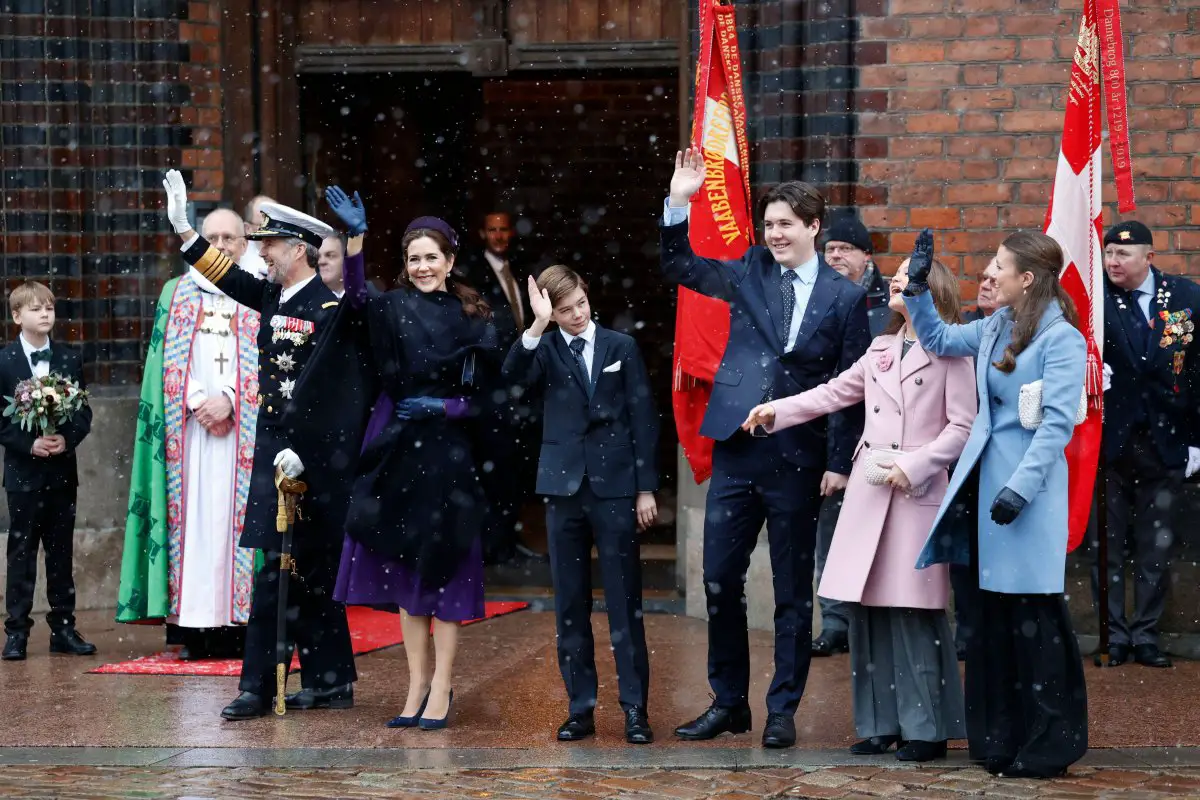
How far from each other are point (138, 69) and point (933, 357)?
5493 mm

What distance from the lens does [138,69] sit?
10180mm

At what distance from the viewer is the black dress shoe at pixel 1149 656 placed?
27.6 feet

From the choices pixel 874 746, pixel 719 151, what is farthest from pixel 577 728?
pixel 719 151

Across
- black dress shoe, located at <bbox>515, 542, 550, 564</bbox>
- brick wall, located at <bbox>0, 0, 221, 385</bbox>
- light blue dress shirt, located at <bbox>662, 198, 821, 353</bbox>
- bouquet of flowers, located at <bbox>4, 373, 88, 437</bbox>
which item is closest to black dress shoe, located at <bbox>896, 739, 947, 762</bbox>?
light blue dress shirt, located at <bbox>662, 198, 821, 353</bbox>

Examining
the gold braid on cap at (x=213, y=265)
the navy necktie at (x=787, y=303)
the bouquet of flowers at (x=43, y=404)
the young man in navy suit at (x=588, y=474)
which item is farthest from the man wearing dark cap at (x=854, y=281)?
the bouquet of flowers at (x=43, y=404)

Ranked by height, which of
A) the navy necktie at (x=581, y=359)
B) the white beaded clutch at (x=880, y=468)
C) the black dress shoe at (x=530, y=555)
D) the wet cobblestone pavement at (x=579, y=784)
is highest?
the navy necktie at (x=581, y=359)

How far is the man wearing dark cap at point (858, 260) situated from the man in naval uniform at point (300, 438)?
2261mm

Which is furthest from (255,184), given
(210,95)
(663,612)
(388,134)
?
(663,612)

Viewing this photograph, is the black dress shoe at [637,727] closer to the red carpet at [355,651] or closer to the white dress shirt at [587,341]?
the white dress shirt at [587,341]

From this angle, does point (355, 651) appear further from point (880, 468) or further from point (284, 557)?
point (880, 468)

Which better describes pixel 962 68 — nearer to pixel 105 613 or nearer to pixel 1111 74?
pixel 1111 74

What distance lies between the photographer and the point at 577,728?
6871 mm

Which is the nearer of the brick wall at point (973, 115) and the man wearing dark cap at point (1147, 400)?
the man wearing dark cap at point (1147, 400)

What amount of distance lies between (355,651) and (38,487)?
1.76 meters
